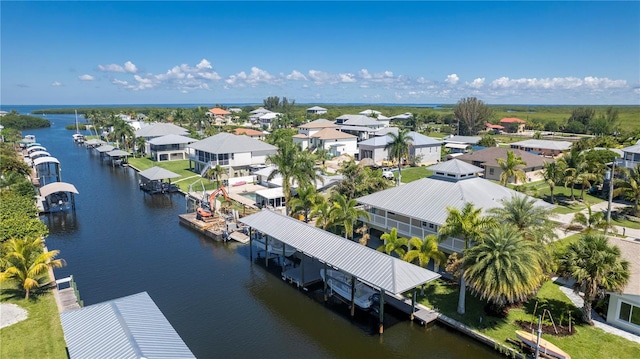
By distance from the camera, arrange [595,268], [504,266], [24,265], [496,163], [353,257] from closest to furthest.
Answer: [504,266]
[595,268]
[353,257]
[24,265]
[496,163]

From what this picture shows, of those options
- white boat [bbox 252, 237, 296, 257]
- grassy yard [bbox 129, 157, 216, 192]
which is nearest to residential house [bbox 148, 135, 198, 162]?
grassy yard [bbox 129, 157, 216, 192]

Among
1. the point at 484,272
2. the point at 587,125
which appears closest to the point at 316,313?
the point at 484,272

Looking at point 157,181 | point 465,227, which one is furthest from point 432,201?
point 157,181

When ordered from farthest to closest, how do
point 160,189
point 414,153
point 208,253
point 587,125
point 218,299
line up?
point 587,125 → point 414,153 → point 160,189 → point 208,253 → point 218,299

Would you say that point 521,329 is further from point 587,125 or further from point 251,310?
point 587,125

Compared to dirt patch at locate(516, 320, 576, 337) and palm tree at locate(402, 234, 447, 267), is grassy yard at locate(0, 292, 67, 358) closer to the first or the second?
palm tree at locate(402, 234, 447, 267)

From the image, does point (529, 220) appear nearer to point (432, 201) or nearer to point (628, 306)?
point (628, 306)
